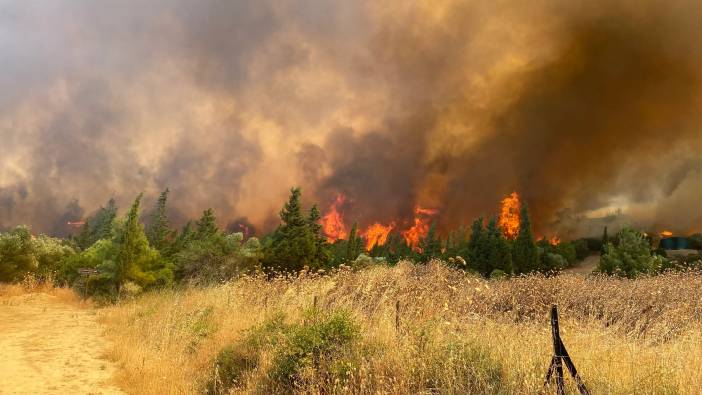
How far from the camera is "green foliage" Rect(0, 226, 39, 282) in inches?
737

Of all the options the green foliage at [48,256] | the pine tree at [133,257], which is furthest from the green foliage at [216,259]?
the green foliage at [48,256]

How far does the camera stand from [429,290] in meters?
11.2

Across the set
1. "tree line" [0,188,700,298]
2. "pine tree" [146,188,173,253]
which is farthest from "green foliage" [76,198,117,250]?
"tree line" [0,188,700,298]

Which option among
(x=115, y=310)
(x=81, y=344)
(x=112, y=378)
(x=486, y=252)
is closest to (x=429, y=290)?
(x=112, y=378)

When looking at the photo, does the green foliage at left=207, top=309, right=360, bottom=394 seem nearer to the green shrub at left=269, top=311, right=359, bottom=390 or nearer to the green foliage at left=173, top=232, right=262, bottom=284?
the green shrub at left=269, top=311, right=359, bottom=390

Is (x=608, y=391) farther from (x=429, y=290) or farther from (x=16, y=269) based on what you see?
(x=16, y=269)

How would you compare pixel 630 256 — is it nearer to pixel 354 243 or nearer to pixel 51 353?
pixel 51 353

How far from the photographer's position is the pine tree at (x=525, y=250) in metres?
47.8

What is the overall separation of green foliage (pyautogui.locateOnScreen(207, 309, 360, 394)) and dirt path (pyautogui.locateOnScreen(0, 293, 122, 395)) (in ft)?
6.47

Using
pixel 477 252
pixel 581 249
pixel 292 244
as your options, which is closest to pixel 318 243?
pixel 292 244

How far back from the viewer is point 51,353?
9188 millimetres

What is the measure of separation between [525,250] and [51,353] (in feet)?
162

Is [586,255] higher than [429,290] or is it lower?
higher

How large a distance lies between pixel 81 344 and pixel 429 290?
29.8 ft
